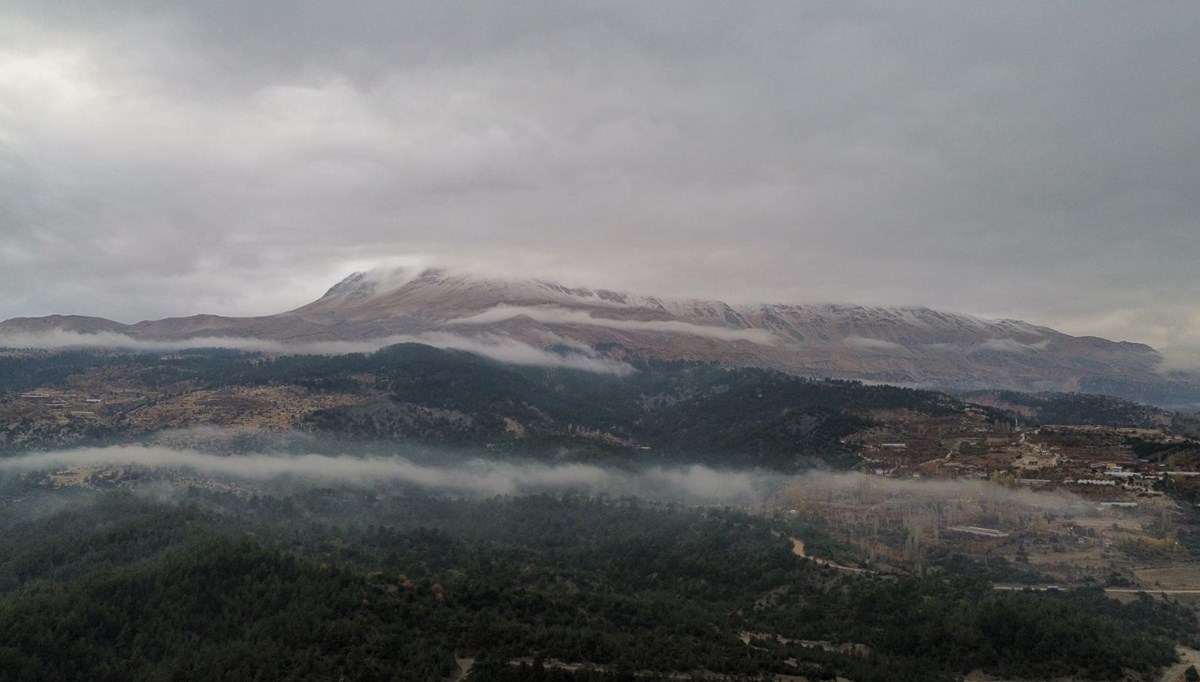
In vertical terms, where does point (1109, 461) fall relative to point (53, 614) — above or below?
above

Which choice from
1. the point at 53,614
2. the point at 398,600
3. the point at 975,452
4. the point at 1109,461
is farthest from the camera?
the point at 975,452

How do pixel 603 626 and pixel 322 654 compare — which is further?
pixel 603 626

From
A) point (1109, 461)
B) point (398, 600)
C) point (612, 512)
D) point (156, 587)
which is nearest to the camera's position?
point (156, 587)

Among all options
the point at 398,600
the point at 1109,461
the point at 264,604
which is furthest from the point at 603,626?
the point at 1109,461

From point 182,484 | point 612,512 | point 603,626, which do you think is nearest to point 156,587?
point 603,626

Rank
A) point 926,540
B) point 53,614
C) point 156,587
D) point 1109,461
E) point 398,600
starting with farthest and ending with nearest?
point 1109,461
point 926,540
point 398,600
point 156,587
point 53,614

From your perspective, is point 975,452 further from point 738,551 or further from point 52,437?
point 52,437

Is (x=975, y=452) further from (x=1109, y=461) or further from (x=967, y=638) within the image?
(x=967, y=638)

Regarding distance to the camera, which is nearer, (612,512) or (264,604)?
(264,604)

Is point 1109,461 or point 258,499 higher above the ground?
point 1109,461
